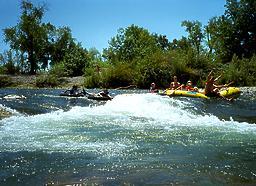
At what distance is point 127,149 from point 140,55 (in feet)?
151

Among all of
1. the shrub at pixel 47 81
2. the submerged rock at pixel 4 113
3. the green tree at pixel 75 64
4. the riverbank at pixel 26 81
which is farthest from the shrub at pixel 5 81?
the submerged rock at pixel 4 113

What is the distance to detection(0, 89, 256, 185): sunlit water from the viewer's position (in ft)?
20.5

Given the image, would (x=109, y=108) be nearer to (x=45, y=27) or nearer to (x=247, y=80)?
(x=247, y=80)

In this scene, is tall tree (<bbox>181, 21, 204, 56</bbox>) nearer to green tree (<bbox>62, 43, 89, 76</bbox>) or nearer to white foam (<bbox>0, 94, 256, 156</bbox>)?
green tree (<bbox>62, 43, 89, 76</bbox>)

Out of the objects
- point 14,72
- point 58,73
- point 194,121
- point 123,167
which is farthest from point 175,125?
point 14,72

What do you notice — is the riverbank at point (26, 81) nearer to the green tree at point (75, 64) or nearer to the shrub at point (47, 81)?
the shrub at point (47, 81)

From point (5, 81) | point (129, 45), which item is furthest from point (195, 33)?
point (5, 81)

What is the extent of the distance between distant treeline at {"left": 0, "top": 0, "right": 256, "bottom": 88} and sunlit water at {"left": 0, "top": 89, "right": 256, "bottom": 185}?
81.1ft

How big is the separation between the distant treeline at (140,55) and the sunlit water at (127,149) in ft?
81.1

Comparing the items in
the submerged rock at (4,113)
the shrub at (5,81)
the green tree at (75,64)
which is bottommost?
the submerged rock at (4,113)

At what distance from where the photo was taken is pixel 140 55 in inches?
2121

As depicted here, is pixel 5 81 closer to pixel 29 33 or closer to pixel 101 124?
pixel 29 33

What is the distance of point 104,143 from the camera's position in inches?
358

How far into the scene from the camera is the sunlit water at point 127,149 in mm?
6246
